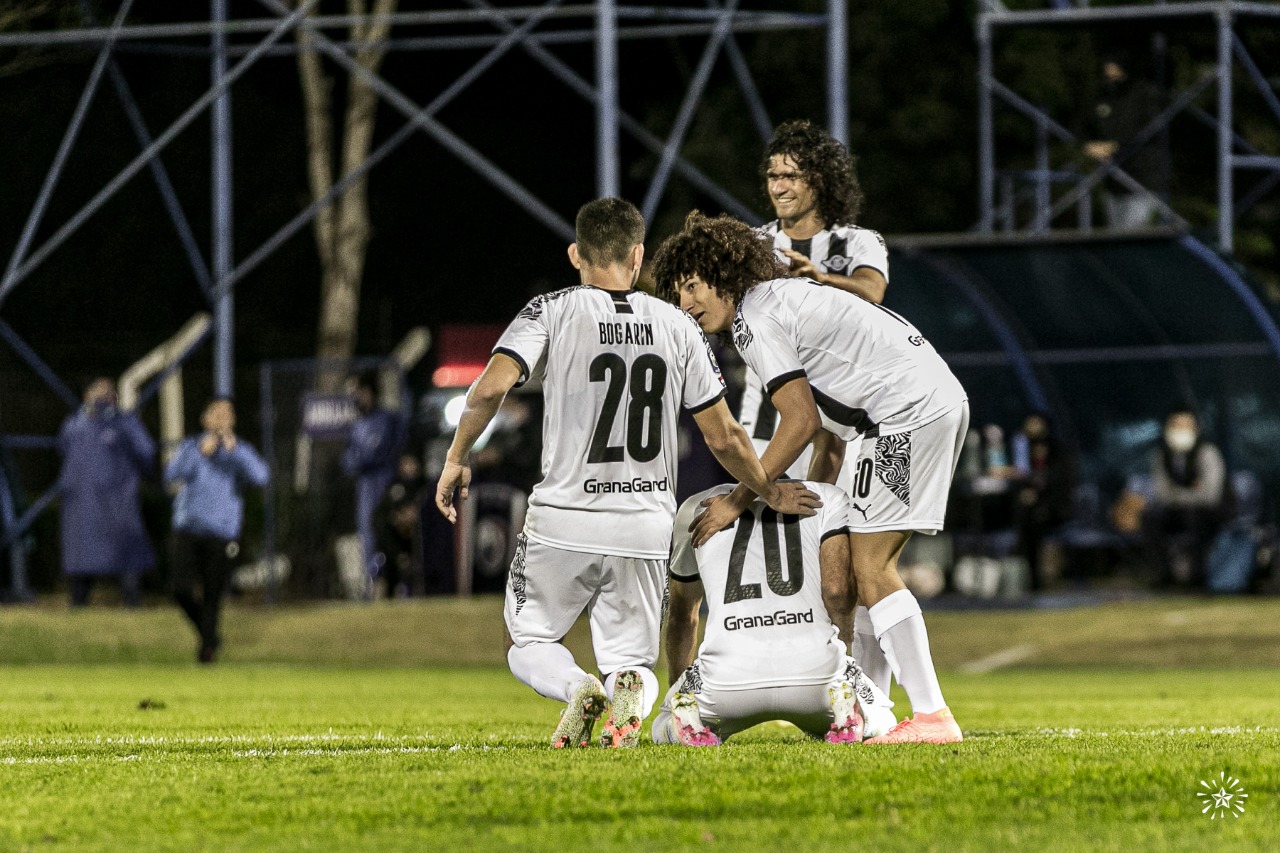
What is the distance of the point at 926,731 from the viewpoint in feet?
23.4

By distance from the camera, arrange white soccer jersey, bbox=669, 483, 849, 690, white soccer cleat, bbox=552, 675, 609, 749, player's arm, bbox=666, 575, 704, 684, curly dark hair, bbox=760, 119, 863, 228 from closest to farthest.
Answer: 1. white soccer cleat, bbox=552, 675, 609, 749
2. white soccer jersey, bbox=669, 483, 849, 690
3. player's arm, bbox=666, 575, 704, 684
4. curly dark hair, bbox=760, 119, 863, 228

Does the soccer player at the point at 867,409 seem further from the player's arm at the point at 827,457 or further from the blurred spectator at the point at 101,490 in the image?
the blurred spectator at the point at 101,490

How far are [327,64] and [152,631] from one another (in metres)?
15.7

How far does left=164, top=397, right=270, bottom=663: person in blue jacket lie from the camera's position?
1534 cm

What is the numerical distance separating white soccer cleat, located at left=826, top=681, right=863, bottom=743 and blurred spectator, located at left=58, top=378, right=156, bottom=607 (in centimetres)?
1309

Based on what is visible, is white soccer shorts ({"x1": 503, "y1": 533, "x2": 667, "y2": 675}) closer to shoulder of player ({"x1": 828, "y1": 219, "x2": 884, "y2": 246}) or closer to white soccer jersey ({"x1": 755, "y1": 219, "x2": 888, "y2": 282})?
white soccer jersey ({"x1": 755, "y1": 219, "x2": 888, "y2": 282})

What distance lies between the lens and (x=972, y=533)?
2067cm

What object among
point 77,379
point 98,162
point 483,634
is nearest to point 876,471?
point 483,634

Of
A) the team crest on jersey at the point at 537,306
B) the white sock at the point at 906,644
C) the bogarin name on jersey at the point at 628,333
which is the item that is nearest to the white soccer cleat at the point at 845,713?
the white sock at the point at 906,644

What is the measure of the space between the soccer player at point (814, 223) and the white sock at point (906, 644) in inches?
38.4

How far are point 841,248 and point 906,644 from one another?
1.78 m

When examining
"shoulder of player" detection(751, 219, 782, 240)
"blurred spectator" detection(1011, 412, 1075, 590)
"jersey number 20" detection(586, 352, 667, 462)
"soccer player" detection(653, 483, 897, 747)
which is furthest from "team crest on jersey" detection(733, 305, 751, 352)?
"blurred spectator" detection(1011, 412, 1075, 590)

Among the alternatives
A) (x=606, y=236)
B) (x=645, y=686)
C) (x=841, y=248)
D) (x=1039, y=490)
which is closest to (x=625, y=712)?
(x=645, y=686)

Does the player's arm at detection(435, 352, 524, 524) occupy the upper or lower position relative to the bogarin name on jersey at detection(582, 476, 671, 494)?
upper
